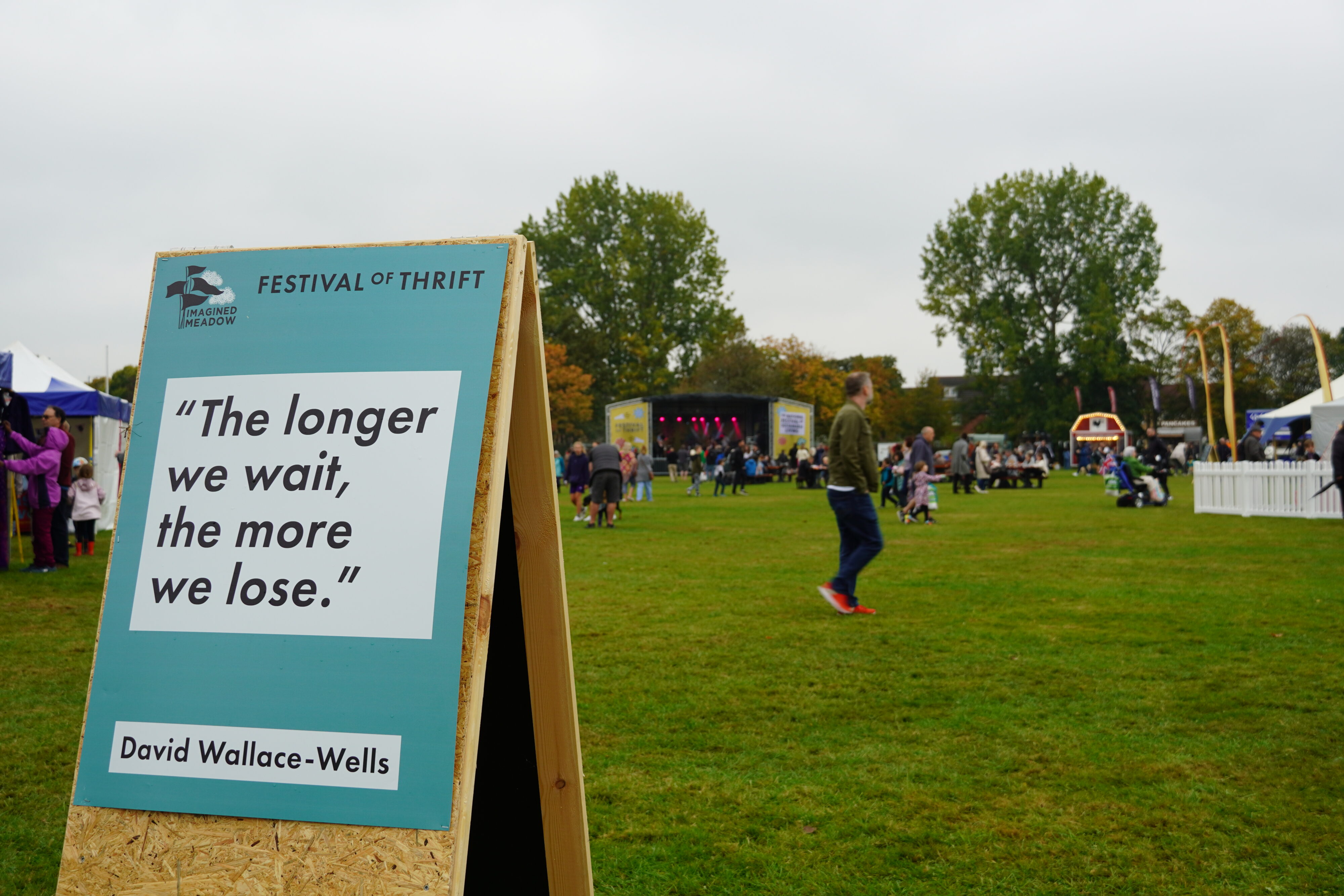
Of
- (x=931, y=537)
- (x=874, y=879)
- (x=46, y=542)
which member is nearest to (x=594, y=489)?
(x=931, y=537)

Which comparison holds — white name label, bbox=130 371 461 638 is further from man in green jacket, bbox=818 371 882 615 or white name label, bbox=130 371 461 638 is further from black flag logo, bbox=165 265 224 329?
man in green jacket, bbox=818 371 882 615

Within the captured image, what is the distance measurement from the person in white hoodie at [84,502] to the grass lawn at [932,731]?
362cm

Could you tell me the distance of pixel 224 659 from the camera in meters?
2.29

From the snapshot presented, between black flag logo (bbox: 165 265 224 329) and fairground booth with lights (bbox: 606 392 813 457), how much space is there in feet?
130

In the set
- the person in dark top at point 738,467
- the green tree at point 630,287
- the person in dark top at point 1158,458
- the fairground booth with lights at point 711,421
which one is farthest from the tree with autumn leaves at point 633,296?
the person in dark top at point 1158,458

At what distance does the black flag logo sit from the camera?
2654 mm

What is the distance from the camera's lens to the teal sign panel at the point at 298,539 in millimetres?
2164

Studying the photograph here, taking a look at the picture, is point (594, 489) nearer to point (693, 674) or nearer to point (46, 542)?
point (46, 542)

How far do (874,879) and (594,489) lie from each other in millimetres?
14845

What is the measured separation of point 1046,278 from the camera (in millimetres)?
64188

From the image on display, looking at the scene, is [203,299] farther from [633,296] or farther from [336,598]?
[633,296]

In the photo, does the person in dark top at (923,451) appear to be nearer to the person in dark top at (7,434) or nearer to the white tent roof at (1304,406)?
the person in dark top at (7,434)

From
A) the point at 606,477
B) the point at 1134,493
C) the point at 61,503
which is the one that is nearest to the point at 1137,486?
the point at 1134,493

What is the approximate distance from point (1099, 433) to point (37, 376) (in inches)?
1999
